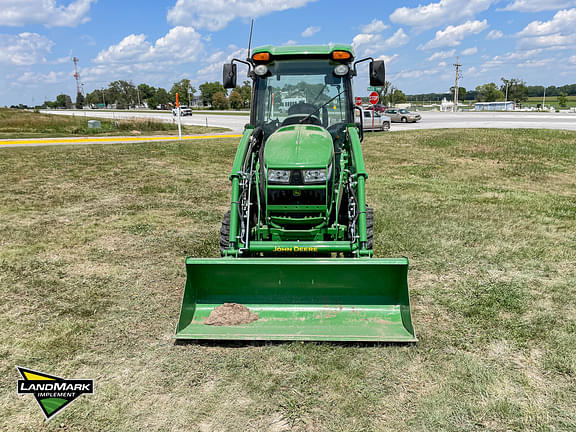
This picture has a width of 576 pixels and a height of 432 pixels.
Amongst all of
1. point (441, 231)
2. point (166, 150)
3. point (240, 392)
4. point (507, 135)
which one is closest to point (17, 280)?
point (240, 392)

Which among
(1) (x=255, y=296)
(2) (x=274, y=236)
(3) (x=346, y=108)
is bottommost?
(1) (x=255, y=296)

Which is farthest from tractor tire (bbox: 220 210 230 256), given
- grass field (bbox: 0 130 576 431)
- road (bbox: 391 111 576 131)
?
road (bbox: 391 111 576 131)

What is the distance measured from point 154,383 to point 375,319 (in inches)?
78.7

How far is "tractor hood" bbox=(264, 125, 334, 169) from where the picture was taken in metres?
4.77

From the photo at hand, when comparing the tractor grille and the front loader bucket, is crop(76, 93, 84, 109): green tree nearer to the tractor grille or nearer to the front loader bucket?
the tractor grille

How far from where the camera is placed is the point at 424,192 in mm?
10688

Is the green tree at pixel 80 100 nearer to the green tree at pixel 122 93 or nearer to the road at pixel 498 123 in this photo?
the green tree at pixel 122 93

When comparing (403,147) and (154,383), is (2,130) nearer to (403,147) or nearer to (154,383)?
(403,147)

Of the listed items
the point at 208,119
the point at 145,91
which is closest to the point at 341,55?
the point at 208,119

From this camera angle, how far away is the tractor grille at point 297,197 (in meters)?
4.80

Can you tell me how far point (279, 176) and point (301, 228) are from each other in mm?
650

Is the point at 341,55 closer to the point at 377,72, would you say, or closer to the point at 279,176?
Answer: the point at 377,72

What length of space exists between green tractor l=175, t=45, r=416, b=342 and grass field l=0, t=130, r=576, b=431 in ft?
0.96

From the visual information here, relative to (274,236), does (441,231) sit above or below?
below
